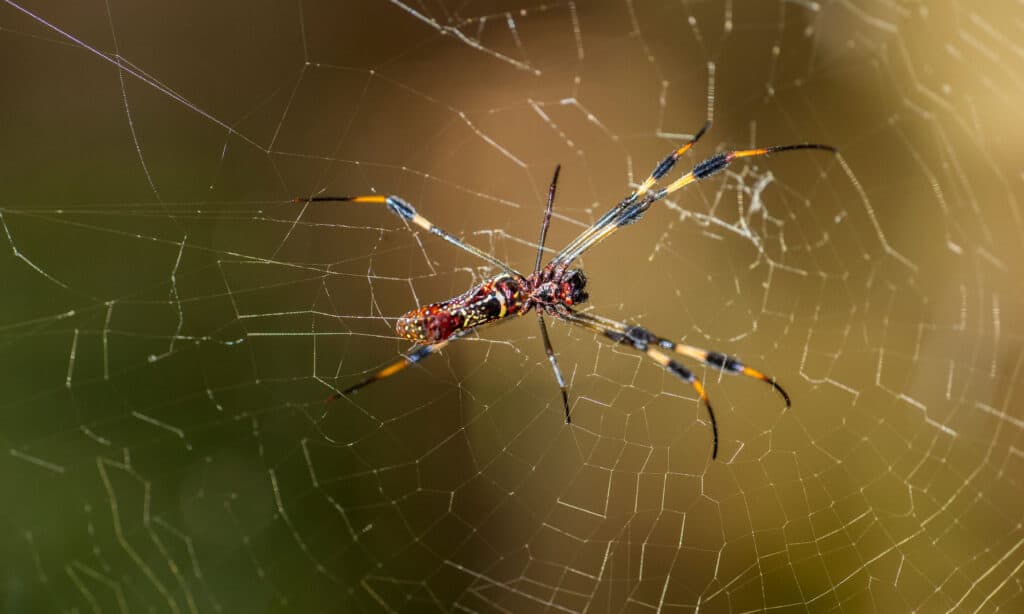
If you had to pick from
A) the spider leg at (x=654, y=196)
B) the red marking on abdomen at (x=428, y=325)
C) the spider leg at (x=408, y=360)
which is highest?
the spider leg at (x=654, y=196)

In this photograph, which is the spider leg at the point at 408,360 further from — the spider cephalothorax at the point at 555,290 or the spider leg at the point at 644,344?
the spider leg at the point at 644,344

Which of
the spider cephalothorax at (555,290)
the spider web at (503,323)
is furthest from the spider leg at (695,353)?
the spider web at (503,323)

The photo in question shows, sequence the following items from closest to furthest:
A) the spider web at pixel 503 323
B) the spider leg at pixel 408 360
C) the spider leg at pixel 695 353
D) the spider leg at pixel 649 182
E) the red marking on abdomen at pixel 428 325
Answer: the spider leg at pixel 408 360
the red marking on abdomen at pixel 428 325
the spider leg at pixel 695 353
the spider leg at pixel 649 182
the spider web at pixel 503 323

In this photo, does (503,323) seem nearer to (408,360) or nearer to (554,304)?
(554,304)

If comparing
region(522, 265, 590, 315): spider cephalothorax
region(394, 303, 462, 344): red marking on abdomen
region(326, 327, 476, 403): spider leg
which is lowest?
region(326, 327, 476, 403): spider leg

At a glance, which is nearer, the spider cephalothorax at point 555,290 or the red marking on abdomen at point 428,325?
the red marking on abdomen at point 428,325

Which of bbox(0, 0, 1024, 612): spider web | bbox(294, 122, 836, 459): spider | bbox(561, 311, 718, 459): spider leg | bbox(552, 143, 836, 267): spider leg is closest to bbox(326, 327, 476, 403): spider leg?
bbox(294, 122, 836, 459): spider

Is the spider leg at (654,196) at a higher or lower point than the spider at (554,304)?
higher

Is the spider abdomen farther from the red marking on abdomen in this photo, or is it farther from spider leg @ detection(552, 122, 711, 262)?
spider leg @ detection(552, 122, 711, 262)

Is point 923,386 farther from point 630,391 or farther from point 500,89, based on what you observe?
point 500,89
